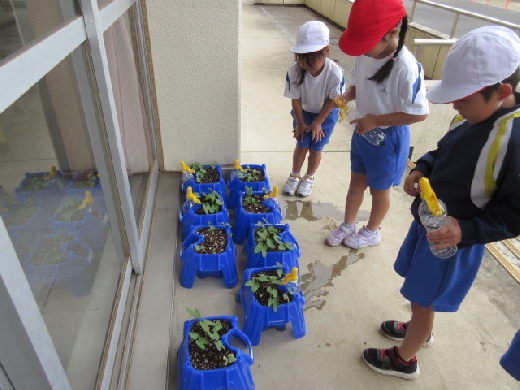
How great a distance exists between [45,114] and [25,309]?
760 mm

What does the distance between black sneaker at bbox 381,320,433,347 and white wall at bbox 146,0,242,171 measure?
5.46 ft

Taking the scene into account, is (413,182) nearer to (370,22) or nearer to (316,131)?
(370,22)

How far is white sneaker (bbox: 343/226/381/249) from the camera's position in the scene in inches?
97.3

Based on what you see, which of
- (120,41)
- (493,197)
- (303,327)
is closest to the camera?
(493,197)

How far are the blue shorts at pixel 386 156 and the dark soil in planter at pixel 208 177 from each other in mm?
1033

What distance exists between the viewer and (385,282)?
2248mm

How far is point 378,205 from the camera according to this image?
229cm

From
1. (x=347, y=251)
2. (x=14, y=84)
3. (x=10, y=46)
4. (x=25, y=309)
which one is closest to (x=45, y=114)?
(x=10, y=46)

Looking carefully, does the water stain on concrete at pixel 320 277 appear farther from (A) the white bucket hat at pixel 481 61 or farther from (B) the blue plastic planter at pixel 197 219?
(A) the white bucket hat at pixel 481 61

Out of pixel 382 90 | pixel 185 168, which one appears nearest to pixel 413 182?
pixel 382 90

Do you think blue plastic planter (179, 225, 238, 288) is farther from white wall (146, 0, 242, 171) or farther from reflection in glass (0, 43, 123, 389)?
white wall (146, 0, 242, 171)

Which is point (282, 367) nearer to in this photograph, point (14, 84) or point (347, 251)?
point (347, 251)

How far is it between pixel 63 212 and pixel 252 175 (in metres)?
1.47

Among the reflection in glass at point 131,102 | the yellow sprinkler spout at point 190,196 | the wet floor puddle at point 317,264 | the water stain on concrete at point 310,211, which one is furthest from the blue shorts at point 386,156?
the reflection in glass at point 131,102
